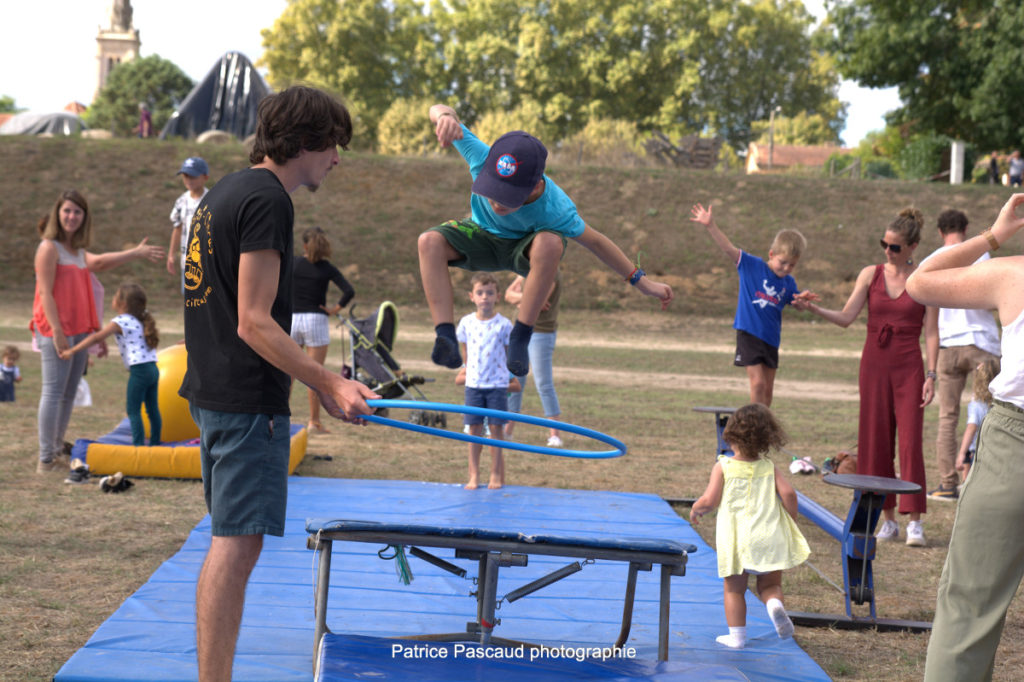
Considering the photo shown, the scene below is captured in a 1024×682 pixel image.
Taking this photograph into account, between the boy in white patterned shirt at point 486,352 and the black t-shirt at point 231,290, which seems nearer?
the black t-shirt at point 231,290

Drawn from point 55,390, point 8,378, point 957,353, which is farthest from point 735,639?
point 8,378

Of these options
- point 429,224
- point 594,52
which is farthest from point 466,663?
point 594,52

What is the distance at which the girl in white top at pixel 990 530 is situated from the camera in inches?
117

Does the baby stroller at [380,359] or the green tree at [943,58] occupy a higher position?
the green tree at [943,58]

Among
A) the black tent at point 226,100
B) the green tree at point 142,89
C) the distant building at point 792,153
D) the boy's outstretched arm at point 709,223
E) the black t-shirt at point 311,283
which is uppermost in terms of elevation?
the green tree at point 142,89

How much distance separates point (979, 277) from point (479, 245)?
7.42 feet

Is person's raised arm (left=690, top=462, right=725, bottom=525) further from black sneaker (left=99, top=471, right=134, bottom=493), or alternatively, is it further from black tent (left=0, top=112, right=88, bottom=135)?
black tent (left=0, top=112, right=88, bottom=135)

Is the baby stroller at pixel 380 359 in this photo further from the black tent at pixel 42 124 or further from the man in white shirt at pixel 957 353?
the black tent at pixel 42 124

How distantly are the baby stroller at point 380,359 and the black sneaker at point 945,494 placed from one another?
4.85 m

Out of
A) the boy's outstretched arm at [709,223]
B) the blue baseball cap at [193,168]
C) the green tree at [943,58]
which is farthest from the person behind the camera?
the green tree at [943,58]

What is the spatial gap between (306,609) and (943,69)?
31094mm

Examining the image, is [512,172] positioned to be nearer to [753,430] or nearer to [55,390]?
[753,430]

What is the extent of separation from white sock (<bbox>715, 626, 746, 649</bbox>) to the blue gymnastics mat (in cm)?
4

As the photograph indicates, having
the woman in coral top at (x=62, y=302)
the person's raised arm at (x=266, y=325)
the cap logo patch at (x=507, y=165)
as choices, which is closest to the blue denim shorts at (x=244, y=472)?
the person's raised arm at (x=266, y=325)
